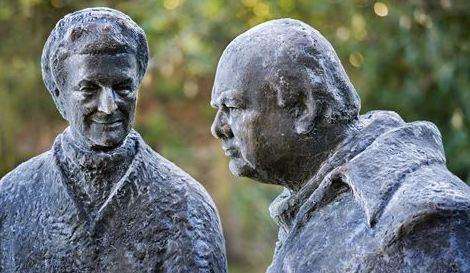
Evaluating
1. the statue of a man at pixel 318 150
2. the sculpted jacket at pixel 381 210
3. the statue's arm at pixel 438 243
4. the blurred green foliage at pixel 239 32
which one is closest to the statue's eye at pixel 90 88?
the statue of a man at pixel 318 150

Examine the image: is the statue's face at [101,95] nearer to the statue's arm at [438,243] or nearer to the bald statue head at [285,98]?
the bald statue head at [285,98]

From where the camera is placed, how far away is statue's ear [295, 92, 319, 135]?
7.96 feet

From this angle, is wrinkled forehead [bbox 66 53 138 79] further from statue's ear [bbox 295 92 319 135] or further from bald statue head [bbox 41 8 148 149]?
statue's ear [bbox 295 92 319 135]

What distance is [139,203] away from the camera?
2.70 m

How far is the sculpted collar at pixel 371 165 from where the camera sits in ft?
7.61

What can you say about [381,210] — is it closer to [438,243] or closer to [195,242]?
[438,243]

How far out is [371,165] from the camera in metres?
2.36

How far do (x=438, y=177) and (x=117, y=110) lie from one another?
0.72 meters

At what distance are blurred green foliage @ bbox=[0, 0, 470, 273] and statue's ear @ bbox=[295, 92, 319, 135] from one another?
3.01m

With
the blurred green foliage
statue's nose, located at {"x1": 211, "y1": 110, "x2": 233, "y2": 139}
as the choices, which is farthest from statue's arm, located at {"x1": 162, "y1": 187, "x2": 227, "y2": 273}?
the blurred green foliage

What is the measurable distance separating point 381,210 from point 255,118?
325 mm

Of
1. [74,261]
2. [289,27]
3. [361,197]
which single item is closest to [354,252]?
[361,197]

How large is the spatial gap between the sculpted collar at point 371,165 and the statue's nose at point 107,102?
0.41 m

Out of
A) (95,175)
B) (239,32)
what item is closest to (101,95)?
(95,175)
